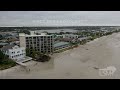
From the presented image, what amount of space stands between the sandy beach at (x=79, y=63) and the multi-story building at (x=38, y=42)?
23cm

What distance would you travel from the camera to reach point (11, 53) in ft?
8.64

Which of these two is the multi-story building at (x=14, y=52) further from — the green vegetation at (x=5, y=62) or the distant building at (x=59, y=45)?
the distant building at (x=59, y=45)

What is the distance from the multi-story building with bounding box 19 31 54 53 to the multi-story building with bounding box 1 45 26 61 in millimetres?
123

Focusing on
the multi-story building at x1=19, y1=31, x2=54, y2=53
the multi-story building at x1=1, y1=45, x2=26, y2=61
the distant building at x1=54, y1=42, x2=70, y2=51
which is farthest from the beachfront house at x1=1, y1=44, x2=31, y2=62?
the distant building at x1=54, y1=42, x2=70, y2=51

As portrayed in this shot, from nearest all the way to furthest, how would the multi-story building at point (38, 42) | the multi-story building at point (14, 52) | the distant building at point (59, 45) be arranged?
the multi-story building at point (14, 52), the multi-story building at point (38, 42), the distant building at point (59, 45)

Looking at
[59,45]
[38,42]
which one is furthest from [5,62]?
[59,45]

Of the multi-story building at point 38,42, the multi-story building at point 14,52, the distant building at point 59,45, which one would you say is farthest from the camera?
the distant building at point 59,45

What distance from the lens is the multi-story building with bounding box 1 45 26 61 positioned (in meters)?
2.60

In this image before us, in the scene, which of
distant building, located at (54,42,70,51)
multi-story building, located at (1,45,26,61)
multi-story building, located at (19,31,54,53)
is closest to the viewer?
multi-story building, located at (1,45,26,61)

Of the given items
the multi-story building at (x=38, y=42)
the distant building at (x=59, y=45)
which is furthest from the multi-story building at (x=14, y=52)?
the distant building at (x=59, y=45)

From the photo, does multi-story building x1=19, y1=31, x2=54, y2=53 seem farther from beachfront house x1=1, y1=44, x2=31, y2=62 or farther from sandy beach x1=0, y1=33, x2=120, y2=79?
sandy beach x1=0, y1=33, x2=120, y2=79

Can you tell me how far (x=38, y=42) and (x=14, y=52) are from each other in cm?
47

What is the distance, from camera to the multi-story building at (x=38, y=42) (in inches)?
106
